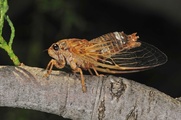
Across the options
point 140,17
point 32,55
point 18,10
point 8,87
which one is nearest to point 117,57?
point 8,87

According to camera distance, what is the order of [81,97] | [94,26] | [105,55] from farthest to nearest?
[94,26] → [105,55] → [81,97]

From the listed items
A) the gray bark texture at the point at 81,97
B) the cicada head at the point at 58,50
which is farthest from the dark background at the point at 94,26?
the gray bark texture at the point at 81,97

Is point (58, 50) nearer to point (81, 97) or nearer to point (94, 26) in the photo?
point (81, 97)

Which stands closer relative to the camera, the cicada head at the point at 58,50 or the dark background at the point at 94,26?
the cicada head at the point at 58,50

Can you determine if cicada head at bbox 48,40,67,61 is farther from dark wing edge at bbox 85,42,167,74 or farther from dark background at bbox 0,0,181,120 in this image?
dark background at bbox 0,0,181,120

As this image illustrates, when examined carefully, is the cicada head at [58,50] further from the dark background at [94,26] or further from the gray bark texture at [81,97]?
the dark background at [94,26]

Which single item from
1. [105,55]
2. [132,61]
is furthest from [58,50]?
[132,61]
